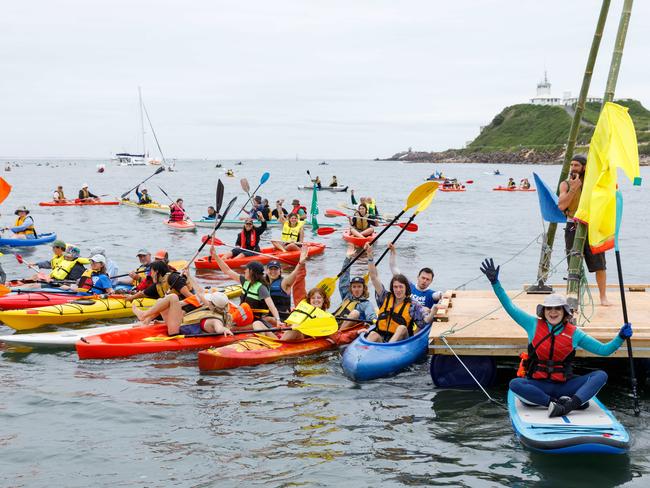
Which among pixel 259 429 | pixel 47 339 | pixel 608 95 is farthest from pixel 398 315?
pixel 47 339

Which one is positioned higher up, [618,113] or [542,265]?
[618,113]

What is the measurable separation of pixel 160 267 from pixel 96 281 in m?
2.64

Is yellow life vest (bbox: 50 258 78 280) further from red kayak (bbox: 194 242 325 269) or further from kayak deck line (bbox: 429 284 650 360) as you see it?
kayak deck line (bbox: 429 284 650 360)

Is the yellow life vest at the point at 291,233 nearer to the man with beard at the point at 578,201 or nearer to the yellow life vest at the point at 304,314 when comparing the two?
the yellow life vest at the point at 304,314

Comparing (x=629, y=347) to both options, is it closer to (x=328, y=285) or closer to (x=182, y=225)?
(x=328, y=285)

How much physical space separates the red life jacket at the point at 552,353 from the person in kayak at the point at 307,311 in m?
3.94

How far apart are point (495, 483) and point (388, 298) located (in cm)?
360

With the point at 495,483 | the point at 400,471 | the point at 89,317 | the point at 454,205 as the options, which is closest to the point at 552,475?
the point at 495,483

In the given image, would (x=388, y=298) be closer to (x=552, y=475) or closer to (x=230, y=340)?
(x=230, y=340)

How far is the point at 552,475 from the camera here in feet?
22.6

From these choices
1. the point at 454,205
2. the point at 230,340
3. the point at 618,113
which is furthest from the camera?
the point at 454,205

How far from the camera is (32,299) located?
525 inches

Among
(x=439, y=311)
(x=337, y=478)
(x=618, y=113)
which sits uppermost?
(x=618, y=113)

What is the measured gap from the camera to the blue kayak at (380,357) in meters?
9.64
